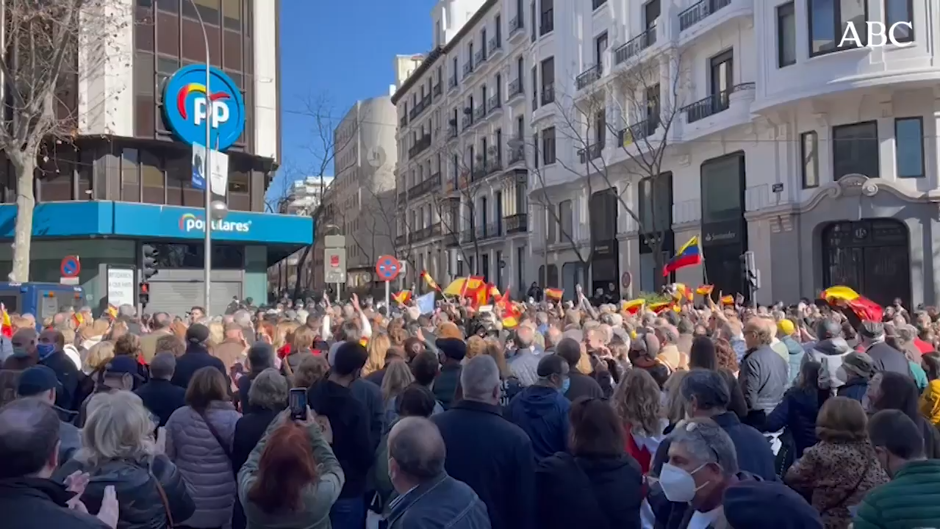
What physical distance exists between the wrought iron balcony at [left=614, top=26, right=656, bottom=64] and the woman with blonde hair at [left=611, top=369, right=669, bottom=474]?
2836 centimetres

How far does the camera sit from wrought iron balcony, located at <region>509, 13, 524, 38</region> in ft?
151

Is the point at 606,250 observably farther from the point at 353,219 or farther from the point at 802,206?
the point at 353,219

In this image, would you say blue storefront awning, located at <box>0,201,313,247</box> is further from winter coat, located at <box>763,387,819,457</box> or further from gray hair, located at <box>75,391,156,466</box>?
gray hair, located at <box>75,391,156,466</box>

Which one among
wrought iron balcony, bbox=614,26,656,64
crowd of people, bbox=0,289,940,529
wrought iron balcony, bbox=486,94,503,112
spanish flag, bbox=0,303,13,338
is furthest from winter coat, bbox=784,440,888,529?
wrought iron balcony, bbox=486,94,503,112

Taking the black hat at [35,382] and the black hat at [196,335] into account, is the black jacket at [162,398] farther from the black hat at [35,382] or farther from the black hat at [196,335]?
the black hat at [196,335]

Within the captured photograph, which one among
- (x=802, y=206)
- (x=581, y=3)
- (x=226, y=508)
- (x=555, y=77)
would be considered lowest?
(x=226, y=508)

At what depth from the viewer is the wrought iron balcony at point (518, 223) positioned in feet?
154

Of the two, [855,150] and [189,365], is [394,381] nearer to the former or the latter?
[189,365]

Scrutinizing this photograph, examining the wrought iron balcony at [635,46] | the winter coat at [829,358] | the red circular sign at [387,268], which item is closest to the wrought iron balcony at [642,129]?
the wrought iron balcony at [635,46]

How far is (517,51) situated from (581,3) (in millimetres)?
9261

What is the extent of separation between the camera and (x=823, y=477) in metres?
4.47

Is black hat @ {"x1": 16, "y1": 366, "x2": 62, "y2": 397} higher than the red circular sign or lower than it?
lower

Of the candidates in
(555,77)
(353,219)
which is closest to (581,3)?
(555,77)

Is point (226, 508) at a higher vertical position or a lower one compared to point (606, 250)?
lower
